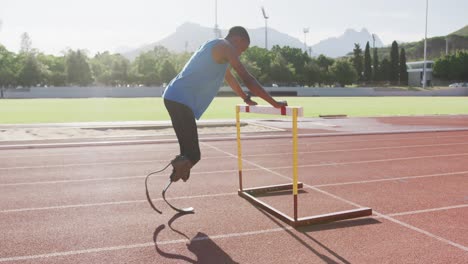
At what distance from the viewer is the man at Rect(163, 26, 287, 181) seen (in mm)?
4012

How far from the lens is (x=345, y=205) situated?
5457 mm

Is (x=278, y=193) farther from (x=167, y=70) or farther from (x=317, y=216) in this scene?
(x=167, y=70)

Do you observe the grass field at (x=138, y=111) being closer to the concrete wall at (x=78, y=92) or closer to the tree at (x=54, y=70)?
the concrete wall at (x=78, y=92)

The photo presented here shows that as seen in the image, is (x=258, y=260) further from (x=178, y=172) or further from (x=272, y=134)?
(x=272, y=134)

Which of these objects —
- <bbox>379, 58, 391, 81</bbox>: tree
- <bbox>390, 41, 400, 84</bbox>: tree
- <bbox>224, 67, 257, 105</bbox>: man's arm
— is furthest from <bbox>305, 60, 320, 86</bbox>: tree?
<bbox>224, 67, 257, 105</bbox>: man's arm

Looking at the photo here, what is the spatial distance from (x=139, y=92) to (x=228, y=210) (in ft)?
197

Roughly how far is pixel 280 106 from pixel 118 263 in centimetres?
203

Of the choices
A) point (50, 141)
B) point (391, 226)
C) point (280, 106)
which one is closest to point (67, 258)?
point (280, 106)

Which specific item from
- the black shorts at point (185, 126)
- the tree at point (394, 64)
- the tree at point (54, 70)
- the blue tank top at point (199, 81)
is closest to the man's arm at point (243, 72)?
the blue tank top at point (199, 81)

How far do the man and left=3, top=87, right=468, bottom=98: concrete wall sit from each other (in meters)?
57.8

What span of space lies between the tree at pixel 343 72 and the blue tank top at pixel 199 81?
268 ft

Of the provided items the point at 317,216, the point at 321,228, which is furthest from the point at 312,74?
the point at 321,228

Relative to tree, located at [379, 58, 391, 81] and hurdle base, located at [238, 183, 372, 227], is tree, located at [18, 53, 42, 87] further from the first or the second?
hurdle base, located at [238, 183, 372, 227]

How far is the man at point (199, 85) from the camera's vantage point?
4012 mm
